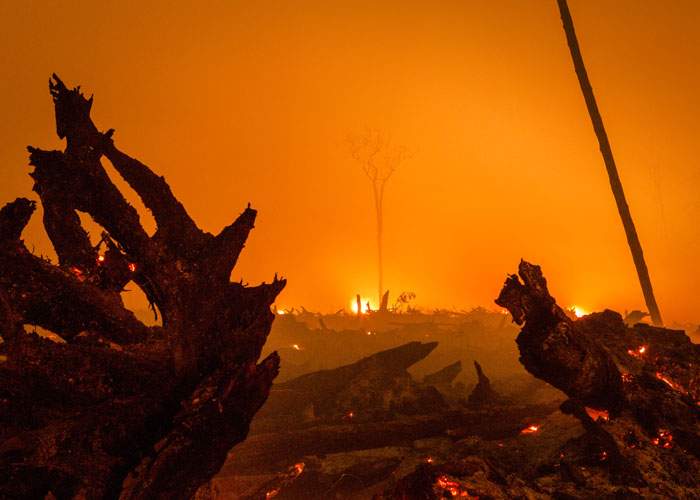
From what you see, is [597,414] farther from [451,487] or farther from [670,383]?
[451,487]

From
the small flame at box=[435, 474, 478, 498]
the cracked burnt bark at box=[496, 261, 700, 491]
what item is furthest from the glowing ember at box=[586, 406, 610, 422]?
the small flame at box=[435, 474, 478, 498]

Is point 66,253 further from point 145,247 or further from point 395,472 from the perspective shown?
point 395,472

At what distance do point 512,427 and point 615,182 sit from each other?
9491mm

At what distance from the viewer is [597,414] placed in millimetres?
3613

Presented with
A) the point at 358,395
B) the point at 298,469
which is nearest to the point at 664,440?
the point at 298,469

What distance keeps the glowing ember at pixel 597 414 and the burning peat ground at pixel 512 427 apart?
0.04ft

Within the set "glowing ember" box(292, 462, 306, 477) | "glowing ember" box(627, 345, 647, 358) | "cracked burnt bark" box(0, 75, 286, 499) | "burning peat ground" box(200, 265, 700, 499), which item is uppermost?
"cracked burnt bark" box(0, 75, 286, 499)

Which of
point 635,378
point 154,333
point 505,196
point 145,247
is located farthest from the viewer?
point 505,196

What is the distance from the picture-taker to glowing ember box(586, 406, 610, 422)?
3490 mm

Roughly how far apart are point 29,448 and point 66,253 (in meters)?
1.40

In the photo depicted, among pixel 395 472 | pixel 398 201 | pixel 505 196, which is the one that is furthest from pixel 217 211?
pixel 395 472

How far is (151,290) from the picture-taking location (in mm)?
2789

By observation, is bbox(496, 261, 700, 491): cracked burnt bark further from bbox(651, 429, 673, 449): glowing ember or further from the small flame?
the small flame

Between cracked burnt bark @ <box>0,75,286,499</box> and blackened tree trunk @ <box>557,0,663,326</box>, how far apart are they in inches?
429
